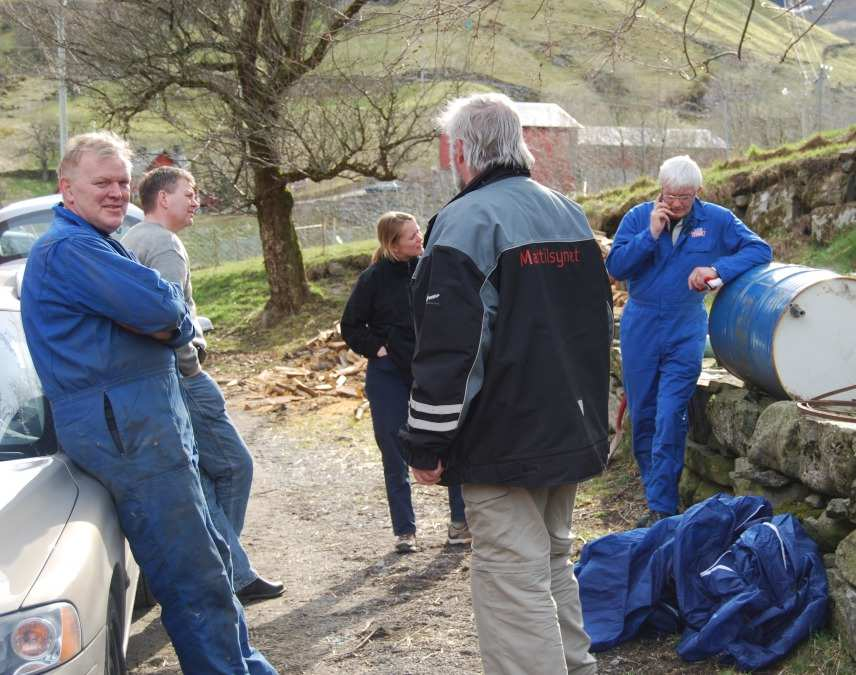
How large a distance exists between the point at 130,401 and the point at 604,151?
1146 inches

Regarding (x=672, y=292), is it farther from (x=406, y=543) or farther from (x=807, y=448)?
(x=406, y=543)

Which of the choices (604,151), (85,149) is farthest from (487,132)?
(604,151)

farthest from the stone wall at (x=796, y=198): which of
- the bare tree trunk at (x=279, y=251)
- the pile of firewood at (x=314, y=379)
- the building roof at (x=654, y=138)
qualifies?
the building roof at (x=654, y=138)

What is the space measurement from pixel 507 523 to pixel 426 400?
0.52 m

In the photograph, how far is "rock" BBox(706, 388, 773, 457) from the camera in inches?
207

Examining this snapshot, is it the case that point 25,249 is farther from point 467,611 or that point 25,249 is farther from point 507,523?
point 507,523

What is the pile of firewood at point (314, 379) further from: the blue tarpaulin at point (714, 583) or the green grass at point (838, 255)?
the blue tarpaulin at point (714, 583)

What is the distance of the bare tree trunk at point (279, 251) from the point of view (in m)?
16.4

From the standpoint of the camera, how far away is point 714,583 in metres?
4.09

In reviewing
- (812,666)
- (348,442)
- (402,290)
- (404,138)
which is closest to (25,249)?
(348,442)

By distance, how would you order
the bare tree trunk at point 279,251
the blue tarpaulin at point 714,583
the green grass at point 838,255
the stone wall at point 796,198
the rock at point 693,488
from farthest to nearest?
1. the bare tree trunk at point 279,251
2. the stone wall at point 796,198
3. the green grass at point 838,255
4. the rock at point 693,488
5. the blue tarpaulin at point 714,583

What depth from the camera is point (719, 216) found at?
5652 millimetres

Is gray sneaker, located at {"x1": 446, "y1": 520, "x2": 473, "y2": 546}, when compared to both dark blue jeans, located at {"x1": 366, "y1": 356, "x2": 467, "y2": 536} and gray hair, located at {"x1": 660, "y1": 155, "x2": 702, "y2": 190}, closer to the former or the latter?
dark blue jeans, located at {"x1": 366, "y1": 356, "x2": 467, "y2": 536}

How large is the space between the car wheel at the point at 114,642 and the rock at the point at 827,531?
9.31 ft
